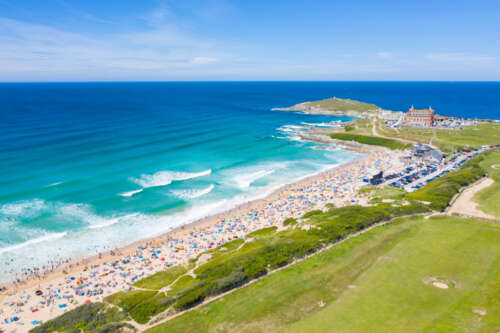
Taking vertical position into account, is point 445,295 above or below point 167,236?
above

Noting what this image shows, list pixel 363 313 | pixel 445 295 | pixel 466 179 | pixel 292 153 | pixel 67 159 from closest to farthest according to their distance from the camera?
pixel 363 313, pixel 445 295, pixel 466 179, pixel 67 159, pixel 292 153

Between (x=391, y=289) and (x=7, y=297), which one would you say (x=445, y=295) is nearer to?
(x=391, y=289)

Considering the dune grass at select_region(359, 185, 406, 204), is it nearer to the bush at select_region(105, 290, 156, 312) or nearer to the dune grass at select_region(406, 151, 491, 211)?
the dune grass at select_region(406, 151, 491, 211)

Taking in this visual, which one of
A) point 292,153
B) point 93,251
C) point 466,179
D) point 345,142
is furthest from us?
point 345,142

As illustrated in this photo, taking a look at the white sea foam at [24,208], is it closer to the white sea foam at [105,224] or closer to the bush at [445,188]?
the white sea foam at [105,224]

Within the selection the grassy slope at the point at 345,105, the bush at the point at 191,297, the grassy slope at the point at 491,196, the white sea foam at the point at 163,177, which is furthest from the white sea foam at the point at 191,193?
the grassy slope at the point at 345,105

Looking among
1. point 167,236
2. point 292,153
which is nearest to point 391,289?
point 167,236

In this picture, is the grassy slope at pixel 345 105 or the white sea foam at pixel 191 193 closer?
the white sea foam at pixel 191 193
